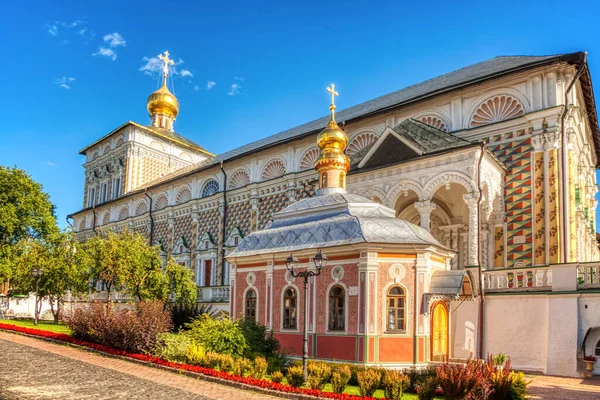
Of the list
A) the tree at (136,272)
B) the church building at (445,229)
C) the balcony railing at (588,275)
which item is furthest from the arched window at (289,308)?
the tree at (136,272)

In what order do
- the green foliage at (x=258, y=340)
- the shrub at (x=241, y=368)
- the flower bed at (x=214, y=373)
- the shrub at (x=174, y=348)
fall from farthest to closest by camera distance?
the green foliage at (x=258, y=340) < the shrub at (x=174, y=348) < the shrub at (x=241, y=368) < the flower bed at (x=214, y=373)

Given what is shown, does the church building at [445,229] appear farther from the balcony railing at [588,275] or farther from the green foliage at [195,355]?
the green foliage at [195,355]

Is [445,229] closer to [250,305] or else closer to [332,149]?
[332,149]

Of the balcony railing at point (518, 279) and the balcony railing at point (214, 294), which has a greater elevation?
the balcony railing at point (518, 279)

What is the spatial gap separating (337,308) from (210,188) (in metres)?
20.4

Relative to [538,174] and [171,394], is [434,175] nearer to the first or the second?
[538,174]

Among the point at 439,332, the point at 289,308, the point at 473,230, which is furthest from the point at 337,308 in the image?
the point at 473,230

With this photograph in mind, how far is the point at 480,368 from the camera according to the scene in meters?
9.27

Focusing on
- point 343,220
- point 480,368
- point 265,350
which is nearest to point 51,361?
point 265,350

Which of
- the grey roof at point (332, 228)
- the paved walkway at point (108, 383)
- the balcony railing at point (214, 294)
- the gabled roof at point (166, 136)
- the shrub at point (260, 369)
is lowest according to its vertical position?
the paved walkway at point (108, 383)

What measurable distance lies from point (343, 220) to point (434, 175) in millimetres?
4037

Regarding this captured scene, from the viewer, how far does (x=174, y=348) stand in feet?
45.3

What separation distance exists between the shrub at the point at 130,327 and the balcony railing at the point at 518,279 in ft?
29.6

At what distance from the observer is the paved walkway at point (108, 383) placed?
9688 mm
